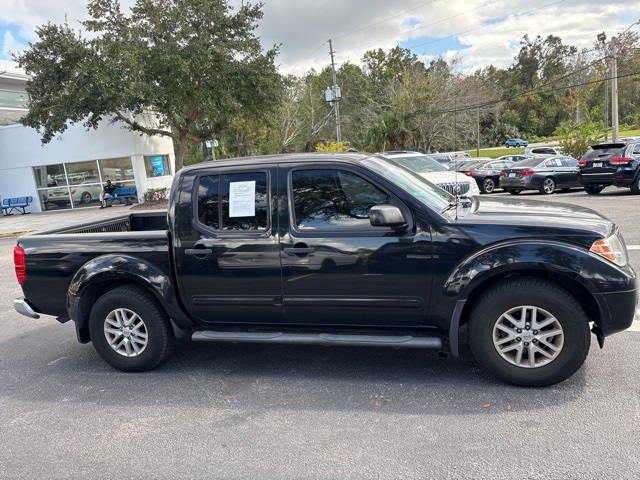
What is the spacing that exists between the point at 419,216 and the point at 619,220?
28.4ft

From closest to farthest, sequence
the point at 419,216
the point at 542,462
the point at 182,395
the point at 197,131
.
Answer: the point at 542,462 → the point at 419,216 → the point at 182,395 → the point at 197,131

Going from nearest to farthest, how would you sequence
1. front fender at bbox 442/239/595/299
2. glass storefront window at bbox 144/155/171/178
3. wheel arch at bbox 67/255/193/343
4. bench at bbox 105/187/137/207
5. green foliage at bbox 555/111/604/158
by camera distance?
front fender at bbox 442/239/595/299
wheel arch at bbox 67/255/193/343
bench at bbox 105/187/137/207
green foliage at bbox 555/111/604/158
glass storefront window at bbox 144/155/171/178

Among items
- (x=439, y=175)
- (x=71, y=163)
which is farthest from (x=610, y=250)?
(x=71, y=163)

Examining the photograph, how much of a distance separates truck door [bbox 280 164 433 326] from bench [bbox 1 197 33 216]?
25049mm

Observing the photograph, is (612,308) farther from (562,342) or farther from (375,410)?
(375,410)

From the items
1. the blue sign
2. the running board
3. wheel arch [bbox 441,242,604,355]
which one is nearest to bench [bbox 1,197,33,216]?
the blue sign

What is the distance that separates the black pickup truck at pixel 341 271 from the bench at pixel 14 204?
23.2 m

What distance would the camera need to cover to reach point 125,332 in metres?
4.36

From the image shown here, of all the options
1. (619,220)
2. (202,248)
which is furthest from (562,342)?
(619,220)

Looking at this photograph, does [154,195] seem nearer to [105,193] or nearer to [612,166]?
[105,193]

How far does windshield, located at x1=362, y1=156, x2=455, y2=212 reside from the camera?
3883 mm

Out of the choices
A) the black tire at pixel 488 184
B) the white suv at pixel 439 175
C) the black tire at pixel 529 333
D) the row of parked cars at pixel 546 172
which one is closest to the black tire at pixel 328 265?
the black tire at pixel 529 333

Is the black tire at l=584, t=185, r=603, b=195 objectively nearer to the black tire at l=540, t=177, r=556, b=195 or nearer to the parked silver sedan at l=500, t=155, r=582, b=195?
the parked silver sedan at l=500, t=155, r=582, b=195

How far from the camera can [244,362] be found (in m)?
4.50
